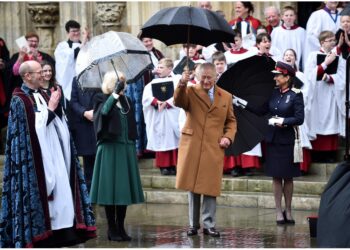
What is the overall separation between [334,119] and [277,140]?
269 centimetres

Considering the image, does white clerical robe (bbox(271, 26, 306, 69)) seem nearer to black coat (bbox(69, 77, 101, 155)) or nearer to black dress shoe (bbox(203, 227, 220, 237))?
black coat (bbox(69, 77, 101, 155))

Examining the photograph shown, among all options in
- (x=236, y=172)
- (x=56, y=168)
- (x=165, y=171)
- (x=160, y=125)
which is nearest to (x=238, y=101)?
(x=56, y=168)

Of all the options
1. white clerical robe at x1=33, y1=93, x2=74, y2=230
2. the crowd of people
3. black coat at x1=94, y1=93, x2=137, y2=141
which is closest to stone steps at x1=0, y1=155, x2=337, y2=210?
the crowd of people

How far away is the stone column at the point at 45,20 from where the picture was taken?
19.2 metres

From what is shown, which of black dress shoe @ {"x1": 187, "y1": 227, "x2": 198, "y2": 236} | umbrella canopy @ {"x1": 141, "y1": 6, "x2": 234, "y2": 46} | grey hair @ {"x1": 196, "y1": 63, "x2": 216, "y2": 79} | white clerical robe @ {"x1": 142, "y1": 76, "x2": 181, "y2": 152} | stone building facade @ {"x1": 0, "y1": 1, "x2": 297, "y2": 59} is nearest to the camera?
umbrella canopy @ {"x1": 141, "y1": 6, "x2": 234, "y2": 46}

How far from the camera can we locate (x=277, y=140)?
486 inches

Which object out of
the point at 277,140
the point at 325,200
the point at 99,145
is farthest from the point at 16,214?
the point at 325,200

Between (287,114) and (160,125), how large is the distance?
3.25 m

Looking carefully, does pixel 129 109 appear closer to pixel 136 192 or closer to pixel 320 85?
pixel 136 192

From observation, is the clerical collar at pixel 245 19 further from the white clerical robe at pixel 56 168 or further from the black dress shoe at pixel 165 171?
the white clerical robe at pixel 56 168

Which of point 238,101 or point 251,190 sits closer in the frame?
point 238,101

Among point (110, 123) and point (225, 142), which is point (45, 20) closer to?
point (110, 123)

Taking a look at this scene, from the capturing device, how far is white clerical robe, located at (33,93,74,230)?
10.3 m

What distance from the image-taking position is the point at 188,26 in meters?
11.3
